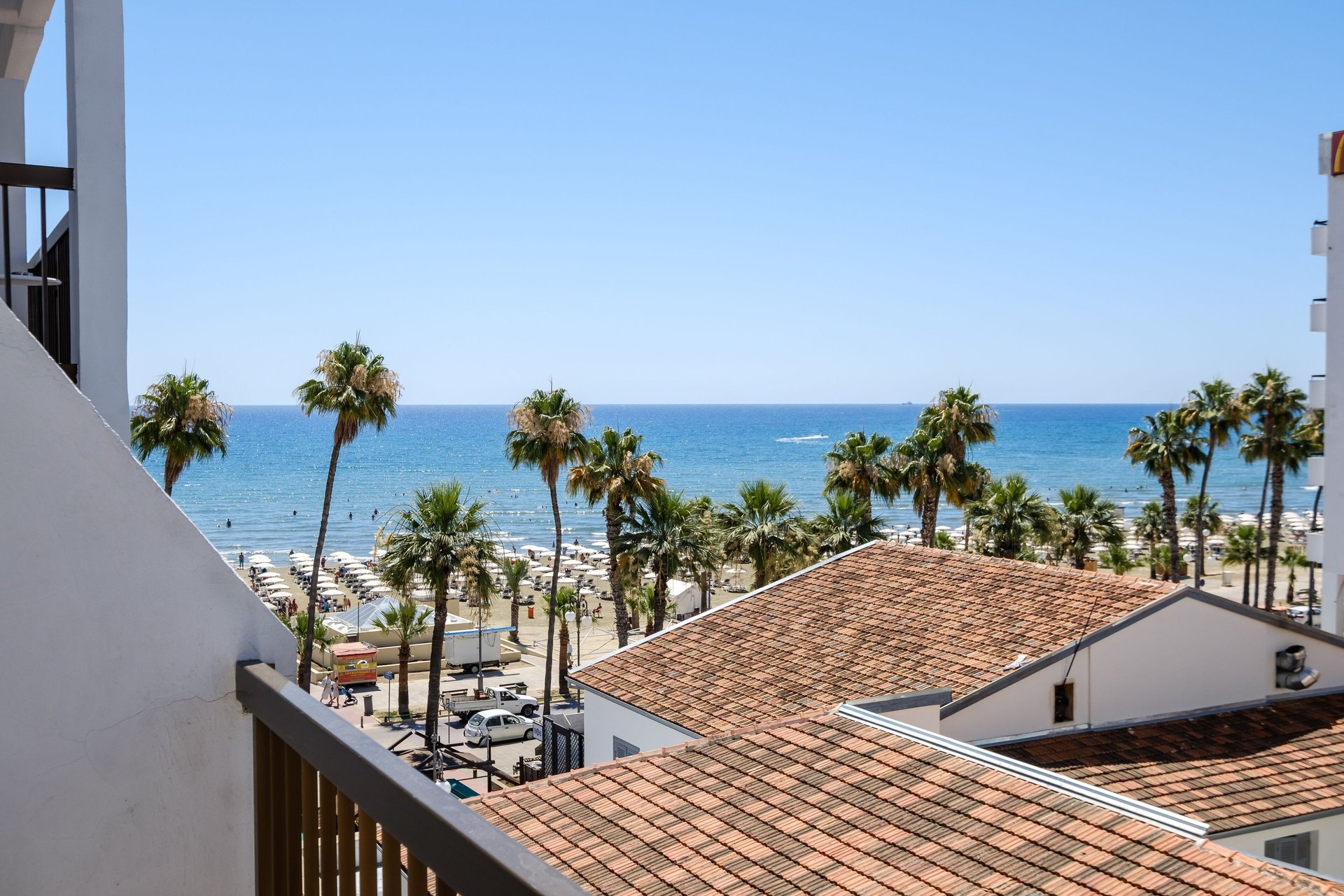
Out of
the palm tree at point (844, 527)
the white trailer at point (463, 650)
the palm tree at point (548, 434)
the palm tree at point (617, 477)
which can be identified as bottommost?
the white trailer at point (463, 650)

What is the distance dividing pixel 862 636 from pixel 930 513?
893 inches

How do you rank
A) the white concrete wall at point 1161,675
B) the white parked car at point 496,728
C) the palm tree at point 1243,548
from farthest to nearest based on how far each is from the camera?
1. the palm tree at point 1243,548
2. the white parked car at point 496,728
3. the white concrete wall at point 1161,675

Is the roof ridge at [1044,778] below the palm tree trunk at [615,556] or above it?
above

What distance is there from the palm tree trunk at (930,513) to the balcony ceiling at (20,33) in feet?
105

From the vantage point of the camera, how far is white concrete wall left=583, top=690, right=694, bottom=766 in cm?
1496

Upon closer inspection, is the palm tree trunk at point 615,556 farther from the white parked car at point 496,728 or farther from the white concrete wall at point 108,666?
the white concrete wall at point 108,666

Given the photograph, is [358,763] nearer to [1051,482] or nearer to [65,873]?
[65,873]

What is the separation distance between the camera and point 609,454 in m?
33.7

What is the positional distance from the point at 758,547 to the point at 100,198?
93.0ft

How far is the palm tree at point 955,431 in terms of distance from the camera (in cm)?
3641

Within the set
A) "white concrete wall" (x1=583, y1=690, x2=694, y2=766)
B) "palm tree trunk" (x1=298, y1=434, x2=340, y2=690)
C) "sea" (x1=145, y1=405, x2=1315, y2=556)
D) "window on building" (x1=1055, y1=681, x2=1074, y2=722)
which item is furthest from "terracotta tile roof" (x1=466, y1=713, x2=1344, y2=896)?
"sea" (x1=145, y1=405, x2=1315, y2=556)

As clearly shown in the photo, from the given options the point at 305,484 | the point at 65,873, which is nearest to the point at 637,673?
the point at 65,873

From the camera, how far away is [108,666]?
251 cm

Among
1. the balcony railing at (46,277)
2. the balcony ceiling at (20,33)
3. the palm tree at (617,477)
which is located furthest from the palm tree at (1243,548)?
the balcony railing at (46,277)
